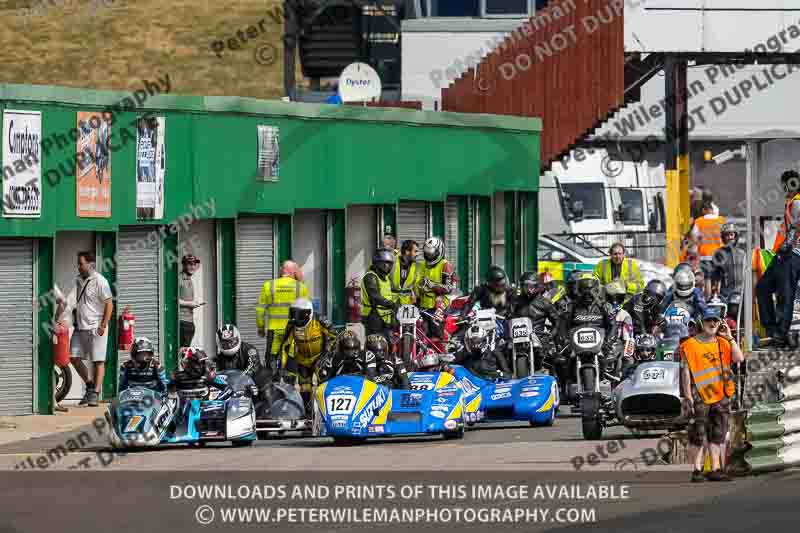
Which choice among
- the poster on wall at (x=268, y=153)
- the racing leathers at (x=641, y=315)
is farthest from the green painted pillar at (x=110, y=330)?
the racing leathers at (x=641, y=315)

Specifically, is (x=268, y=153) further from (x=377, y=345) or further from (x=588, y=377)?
(x=588, y=377)

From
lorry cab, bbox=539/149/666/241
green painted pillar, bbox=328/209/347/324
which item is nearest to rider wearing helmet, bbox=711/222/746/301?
green painted pillar, bbox=328/209/347/324

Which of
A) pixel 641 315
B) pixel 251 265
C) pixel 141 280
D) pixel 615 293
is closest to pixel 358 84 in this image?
pixel 251 265

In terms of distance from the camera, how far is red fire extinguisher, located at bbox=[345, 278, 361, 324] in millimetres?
31672

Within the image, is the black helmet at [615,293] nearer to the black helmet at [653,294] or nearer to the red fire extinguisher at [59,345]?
the black helmet at [653,294]

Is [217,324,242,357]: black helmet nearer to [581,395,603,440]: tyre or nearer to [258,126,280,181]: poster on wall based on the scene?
[581,395,603,440]: tyre

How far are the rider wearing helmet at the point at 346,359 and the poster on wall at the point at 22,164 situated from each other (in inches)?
203

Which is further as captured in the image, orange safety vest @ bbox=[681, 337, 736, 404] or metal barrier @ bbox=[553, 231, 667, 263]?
metal barrier @ bbox=[553, 231, 667, 263]

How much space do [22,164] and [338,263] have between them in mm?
7829

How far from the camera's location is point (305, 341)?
936 inches

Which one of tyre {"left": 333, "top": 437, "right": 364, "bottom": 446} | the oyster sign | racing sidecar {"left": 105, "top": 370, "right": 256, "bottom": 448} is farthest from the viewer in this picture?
the oyster sign

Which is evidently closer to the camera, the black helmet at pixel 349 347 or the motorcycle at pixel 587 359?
the black helmet at pixel 349 347

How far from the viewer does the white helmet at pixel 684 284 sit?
25031mm

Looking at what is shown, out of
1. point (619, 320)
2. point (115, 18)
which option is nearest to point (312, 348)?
point (619, 320)
